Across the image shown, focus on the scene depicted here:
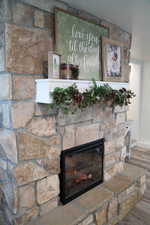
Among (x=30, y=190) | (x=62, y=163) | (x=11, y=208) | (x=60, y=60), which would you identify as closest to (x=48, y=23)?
(x=60, y=60)

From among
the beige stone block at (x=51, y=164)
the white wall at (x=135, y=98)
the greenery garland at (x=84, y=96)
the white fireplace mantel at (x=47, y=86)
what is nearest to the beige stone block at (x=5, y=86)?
the white fireplace mantel at (x=47, y=86)

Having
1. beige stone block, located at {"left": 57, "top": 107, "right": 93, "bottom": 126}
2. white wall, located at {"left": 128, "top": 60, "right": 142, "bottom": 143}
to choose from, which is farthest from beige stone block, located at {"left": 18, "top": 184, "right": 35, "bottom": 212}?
white wall, located at {"left": 128, "top": 60, "right": 142, "bottom": 143}

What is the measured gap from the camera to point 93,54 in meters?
1.91

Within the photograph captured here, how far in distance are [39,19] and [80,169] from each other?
157 centimetres

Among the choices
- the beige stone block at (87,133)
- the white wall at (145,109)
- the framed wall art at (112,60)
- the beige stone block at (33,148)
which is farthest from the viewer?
the white wall at (145,109)

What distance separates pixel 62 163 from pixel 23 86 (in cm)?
84

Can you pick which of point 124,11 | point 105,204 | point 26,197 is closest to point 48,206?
point 26,197

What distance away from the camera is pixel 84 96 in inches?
61.4

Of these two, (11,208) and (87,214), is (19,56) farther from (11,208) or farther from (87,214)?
(87,214)

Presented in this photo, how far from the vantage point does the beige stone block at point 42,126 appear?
4.82 feet

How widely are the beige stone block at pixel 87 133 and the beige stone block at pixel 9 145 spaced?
68 cm

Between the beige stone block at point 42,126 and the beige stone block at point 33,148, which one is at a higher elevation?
the beige stone block at point 42,126

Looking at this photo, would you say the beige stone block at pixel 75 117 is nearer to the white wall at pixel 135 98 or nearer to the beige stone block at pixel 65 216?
the beige stone block at pixel 65 216

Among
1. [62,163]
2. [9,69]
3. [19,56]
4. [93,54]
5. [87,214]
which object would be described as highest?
[93,54]
